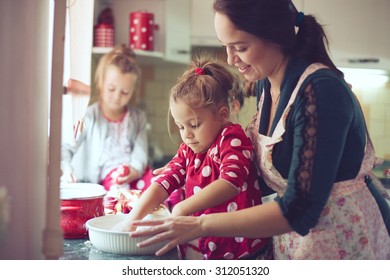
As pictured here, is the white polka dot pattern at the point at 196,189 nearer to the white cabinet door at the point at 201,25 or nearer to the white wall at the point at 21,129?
the white wall at the point at 21,129

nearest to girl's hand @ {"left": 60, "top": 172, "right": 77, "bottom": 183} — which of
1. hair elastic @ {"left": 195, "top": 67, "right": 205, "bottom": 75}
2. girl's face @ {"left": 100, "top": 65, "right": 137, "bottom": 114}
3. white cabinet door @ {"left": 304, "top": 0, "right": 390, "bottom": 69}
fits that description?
girl's face @ {"left": 100, "top": 65, "right": 137, "bottom": 114}

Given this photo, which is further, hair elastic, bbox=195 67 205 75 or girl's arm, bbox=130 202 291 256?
hair elastic, bbox=195 67 205 75

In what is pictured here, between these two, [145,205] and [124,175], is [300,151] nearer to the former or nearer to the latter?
[145,205]

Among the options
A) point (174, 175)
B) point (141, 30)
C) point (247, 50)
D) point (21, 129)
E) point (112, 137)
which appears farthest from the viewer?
point (141, 30)

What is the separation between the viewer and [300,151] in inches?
30.8

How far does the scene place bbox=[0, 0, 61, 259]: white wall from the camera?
757 millimetres

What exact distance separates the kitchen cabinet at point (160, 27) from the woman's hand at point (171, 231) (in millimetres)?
1173

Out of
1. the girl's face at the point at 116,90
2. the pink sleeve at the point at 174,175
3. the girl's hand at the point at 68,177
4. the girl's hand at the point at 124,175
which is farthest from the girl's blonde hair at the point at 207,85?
the girl's face at the point at 116,90

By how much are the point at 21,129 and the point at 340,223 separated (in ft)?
1.61

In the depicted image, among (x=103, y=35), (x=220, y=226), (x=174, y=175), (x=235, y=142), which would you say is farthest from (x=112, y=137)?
(x=220, y=226)

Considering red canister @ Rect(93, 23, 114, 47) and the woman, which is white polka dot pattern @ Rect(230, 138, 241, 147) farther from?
red canister @ Rect(93, 23, 114, 47)

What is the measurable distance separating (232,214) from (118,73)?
3.79 feet

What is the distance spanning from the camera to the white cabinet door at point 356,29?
103 cm

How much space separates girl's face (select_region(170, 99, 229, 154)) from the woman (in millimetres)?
75
